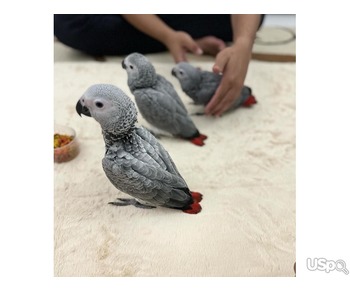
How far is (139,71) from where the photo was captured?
3.29 feet

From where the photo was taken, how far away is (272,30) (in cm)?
196

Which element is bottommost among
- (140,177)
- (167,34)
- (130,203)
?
(130,203)

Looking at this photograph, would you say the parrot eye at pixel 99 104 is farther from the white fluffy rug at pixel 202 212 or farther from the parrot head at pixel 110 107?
the white fluffy rug at pixel 202 212

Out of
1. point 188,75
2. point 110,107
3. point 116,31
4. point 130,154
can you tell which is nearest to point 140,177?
point 130,154

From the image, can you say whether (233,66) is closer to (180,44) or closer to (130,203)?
(180,44)

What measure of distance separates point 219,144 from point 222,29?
688 mm

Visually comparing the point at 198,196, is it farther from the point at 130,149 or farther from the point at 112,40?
the point at 112,40

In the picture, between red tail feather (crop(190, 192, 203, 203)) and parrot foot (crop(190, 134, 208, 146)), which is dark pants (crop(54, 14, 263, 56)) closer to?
parrot foot (crop(190, 134, 208, 146))

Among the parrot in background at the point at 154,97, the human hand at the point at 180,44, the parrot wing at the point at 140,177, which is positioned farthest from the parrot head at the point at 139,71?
the human hand at the point at 180,44

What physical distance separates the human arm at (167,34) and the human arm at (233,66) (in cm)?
23

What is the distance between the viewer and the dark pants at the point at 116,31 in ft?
5.01

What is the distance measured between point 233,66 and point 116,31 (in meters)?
0.60

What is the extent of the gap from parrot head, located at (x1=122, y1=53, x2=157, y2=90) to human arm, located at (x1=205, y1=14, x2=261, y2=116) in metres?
0.22

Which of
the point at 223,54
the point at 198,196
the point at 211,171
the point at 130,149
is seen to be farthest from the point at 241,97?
the point at 130,149
